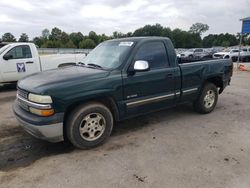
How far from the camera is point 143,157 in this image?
360 cm

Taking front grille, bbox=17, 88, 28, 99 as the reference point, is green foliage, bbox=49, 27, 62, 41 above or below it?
above

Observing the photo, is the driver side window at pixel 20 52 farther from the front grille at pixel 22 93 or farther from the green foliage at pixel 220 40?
the green foliage at pixel 220 40

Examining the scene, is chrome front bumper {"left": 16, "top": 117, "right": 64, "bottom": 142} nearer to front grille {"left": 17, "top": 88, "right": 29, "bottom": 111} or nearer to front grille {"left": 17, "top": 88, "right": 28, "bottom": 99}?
front grille {"left": 17, "top": 88, "right": 29, "bottom": 111}

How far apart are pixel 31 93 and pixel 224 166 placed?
9.71 ft

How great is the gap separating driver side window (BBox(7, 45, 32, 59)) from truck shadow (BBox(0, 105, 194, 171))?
478 cm

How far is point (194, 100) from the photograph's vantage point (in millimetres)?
5488

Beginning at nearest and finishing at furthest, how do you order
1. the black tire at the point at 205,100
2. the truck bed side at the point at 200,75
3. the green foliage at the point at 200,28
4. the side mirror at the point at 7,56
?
the truck bed side at the point at 200,75 < the black tire at the point at 205,100 < the side mirror at the point at 7,56 < the green foliage at the point at 200,28

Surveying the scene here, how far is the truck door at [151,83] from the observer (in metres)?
4.19

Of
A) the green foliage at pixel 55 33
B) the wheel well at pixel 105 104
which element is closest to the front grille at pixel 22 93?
the wheel well at pixel 105 104

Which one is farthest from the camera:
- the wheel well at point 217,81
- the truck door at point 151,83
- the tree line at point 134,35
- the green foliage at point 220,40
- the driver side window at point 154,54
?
the green foliage at point 220,40

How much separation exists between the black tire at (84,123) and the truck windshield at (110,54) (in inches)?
31.7

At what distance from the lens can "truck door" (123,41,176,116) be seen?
4.19m

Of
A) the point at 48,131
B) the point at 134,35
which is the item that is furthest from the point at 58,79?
the point at 134,35

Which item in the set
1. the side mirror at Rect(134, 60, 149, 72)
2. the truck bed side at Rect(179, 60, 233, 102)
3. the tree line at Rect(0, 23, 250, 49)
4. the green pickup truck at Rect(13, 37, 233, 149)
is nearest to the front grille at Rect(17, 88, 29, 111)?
the green pickup truck at Rect(13, 37, 233, 149)
